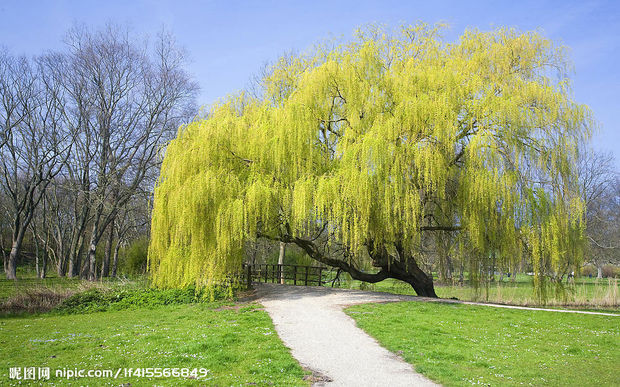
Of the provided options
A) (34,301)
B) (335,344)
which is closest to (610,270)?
(335,344)

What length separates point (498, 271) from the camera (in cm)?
1409

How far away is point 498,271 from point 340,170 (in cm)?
611

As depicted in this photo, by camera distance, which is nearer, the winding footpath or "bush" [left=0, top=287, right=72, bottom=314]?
the winding footpath

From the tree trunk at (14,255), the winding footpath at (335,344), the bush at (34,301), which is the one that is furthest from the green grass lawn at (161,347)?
the tree trunk at (14,255)

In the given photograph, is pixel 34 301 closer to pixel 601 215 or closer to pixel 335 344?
pixel 335 344

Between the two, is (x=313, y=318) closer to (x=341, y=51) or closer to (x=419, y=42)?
(x=341, y=51)

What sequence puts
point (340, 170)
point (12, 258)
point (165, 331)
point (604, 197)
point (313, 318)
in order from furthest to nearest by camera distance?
point (604, 197), point (12, 258), point (340, 170), point (313, 318), point (165, 331)

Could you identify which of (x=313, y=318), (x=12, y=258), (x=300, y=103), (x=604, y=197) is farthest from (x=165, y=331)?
(x=604, y=197)

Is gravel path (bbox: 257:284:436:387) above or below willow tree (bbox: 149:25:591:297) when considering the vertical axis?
below

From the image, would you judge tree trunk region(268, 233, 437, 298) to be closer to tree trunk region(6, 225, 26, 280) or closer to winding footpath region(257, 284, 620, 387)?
winding footpath region(257, 284, 620, 387)

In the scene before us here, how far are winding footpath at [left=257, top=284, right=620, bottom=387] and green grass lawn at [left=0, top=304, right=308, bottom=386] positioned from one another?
14.6 inches

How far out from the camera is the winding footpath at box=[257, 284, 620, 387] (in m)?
5.95

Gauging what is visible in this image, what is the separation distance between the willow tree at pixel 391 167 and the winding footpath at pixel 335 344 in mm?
2087

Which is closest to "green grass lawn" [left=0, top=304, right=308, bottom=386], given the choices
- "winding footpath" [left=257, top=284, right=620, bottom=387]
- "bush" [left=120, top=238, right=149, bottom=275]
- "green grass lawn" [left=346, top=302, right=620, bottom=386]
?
"winding footpath" [left=257, top=284, right=620, bottom=387]
